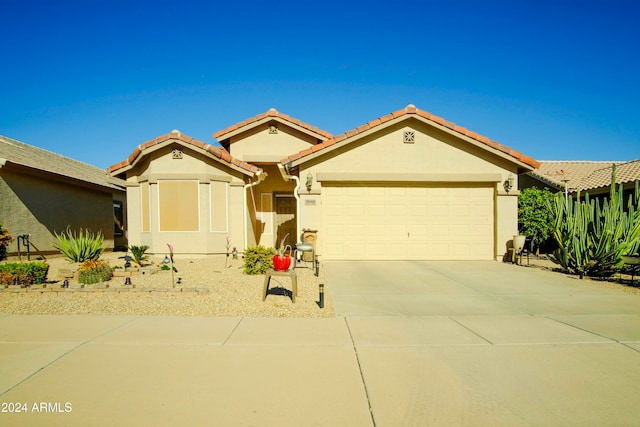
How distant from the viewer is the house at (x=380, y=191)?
10930mm

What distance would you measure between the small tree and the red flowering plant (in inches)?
717

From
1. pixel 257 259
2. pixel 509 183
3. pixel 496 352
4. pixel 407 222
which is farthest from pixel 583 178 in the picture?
pixel 496 352

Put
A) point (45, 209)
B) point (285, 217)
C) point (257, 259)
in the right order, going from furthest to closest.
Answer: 1. point (285, 217)
2. point (45, 209)
3. point (257, 259)

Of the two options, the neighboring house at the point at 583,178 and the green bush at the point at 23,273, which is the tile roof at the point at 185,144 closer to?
the green bush at the point at 23,273

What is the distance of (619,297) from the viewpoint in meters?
6.57

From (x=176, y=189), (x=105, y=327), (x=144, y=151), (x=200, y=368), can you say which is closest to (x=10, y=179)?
(x=144, y=151)

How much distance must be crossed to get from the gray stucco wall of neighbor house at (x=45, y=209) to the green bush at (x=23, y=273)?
604 centimetres

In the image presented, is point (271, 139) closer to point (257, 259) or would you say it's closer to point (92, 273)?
point (257, 259)

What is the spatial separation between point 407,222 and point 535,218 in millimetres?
6838

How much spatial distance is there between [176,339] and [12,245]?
11424 millimetres

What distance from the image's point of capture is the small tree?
14.3 m

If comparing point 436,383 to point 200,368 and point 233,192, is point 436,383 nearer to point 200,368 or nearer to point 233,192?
point 200,368

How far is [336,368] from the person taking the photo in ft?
11.6

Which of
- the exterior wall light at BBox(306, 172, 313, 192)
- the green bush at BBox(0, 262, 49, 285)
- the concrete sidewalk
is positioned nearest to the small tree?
the exterior wall light at BBox(306, 172, 313, 192)
